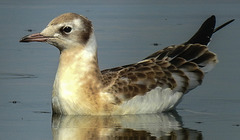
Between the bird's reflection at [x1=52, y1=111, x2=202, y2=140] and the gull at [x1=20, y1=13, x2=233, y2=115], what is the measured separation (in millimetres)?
150

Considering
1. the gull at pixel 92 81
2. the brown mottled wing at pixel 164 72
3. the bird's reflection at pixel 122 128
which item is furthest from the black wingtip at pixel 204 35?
the bird's reflection at pixel 122 128

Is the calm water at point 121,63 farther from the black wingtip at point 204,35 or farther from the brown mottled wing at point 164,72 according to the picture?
the black wingtip at point 204,35

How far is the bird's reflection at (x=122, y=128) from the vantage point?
31.4ft

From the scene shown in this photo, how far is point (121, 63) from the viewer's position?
45.5 feet

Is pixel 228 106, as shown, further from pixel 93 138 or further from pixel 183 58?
pixel 93 138

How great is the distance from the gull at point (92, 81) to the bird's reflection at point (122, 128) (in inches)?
5.9

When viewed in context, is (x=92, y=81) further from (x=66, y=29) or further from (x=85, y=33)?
(x=66, y=29)

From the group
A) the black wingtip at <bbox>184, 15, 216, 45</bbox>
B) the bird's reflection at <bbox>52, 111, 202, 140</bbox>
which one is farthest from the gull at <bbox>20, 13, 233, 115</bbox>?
the black wingtip at <bbox>184, 15, 216, 45</bbox>

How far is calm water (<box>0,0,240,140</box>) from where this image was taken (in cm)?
1004

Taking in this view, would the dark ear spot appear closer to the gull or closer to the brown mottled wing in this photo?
the gull

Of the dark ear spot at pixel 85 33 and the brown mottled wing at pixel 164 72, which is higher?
the dark ear spot at pixel 85 33

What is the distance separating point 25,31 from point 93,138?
7544 millimetres

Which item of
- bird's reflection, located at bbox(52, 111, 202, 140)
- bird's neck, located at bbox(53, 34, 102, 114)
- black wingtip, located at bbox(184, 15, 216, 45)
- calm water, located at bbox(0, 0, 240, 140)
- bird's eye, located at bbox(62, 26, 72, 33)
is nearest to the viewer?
bird's reflection, located at bbox(52, 111, 202, 140)

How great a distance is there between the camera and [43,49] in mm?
15328
